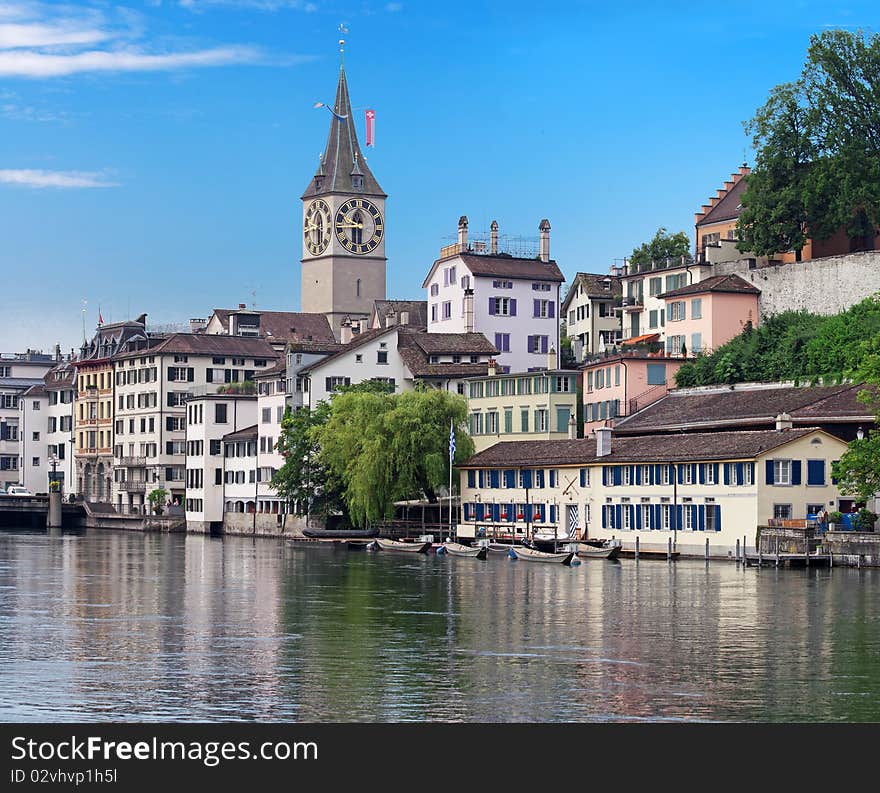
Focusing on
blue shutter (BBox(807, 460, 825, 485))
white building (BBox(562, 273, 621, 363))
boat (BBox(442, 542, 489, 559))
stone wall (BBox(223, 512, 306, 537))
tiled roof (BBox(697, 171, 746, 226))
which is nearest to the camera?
blue shutter (BBox(807, 460, 825, 485))

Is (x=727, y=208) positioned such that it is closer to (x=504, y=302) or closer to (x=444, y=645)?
(x=504, y=302)

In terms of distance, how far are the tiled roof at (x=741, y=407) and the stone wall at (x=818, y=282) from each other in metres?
8.93

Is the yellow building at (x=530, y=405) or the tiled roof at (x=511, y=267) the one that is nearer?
the yellow building at (x=530, y=405)

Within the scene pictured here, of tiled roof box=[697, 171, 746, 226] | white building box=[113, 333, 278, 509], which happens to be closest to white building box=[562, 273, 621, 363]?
tiled roof box=[697, 171, 746, 226]

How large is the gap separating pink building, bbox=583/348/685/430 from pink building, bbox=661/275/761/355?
298 centimetres

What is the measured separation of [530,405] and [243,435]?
103 feet

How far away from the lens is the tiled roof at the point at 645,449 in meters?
84.8

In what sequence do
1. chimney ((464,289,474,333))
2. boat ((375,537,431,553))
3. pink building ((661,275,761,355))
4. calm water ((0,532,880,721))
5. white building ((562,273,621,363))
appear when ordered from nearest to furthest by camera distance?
calm water ((0,532,880,721))
boat ((375,537,431,553))
pink building ((661,275,761,355))
chimney ((464,289,474,333))
white building ((562,273,621,363))

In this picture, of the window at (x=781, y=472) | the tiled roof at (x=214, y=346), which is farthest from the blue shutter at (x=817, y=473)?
the tiled roof at (x=214, y=346)

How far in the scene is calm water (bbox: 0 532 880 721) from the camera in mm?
38156

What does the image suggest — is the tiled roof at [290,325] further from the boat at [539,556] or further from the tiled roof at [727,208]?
the boat at [539,556]

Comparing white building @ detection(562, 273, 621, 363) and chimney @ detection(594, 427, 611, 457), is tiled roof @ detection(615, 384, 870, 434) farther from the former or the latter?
white building @ detection(562, 273, 621, 363)

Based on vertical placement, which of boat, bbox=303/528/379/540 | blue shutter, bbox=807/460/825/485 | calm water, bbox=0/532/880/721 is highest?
blue shutter, bbox=807/460/825/485
